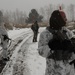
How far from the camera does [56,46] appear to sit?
351 centimetres

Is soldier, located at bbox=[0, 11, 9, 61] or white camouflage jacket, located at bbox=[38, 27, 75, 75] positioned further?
soldier, located at bbox=[0, 11, 9, 61]

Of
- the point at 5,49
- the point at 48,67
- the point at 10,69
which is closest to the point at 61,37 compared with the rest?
the point at 48,67

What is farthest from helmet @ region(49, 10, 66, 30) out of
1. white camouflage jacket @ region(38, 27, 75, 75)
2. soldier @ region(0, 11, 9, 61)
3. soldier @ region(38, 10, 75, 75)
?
soldier @ region(0, 11, 9, 61)

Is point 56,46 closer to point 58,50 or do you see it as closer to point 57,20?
point 58,50

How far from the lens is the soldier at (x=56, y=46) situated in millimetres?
3500

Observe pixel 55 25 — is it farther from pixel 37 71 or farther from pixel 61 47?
pixel 37 71

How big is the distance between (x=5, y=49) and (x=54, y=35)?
7.11m

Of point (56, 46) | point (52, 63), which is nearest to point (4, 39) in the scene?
point (52, 63)

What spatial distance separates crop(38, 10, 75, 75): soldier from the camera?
3.50 m

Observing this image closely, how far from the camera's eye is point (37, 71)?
7723mm

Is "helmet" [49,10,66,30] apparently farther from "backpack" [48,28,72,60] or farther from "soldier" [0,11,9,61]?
"soldier" [0,11,9,61]

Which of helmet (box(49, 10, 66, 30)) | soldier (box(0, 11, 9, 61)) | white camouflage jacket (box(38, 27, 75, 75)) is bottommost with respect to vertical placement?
soldier (box(0, 11, 9, 61))

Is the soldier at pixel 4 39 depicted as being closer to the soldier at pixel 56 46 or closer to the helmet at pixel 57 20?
the soldier at pixel 56 46

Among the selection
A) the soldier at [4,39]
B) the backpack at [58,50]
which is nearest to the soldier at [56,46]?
the backpack at [58,50]
